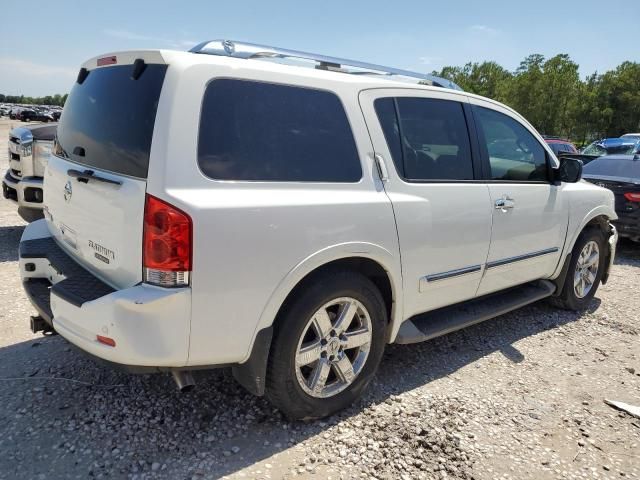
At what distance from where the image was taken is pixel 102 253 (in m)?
2.46

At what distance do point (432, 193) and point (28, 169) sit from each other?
5.07 m

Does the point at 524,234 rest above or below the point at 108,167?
below

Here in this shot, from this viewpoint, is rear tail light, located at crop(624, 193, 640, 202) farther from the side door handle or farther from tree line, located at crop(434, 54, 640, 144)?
tree line, located at crop(434, 54, 640, 144)

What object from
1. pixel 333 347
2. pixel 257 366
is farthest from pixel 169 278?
pixel 333 347

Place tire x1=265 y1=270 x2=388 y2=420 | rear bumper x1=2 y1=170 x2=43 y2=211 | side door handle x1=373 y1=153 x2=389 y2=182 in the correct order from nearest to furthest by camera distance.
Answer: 1. tire x1=265 y1=270 x2=388 y2=420
2. side door handle x1=373 y1=153 x2=389 y2=182
3. rear bumper x1=2 y1=170 x2=43 y2=211

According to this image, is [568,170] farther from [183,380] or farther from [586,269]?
[183,380]

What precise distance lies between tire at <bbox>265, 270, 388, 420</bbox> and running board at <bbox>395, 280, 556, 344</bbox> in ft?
0.85

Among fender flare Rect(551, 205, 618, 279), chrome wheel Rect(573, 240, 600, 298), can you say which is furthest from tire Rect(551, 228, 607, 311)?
fender flare Rect(551, 205, 618, 279)

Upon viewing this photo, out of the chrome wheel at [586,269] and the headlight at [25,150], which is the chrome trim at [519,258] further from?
the headlight at [25,150]

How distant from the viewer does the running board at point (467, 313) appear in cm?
323

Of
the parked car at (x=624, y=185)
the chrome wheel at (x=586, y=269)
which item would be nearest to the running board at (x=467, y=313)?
the chrome wheel at (x=586, y=269)

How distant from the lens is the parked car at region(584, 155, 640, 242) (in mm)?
7359

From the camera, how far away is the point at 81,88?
2.99 m

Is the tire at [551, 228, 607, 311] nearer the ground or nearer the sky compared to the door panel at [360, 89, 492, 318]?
nearer the ground
